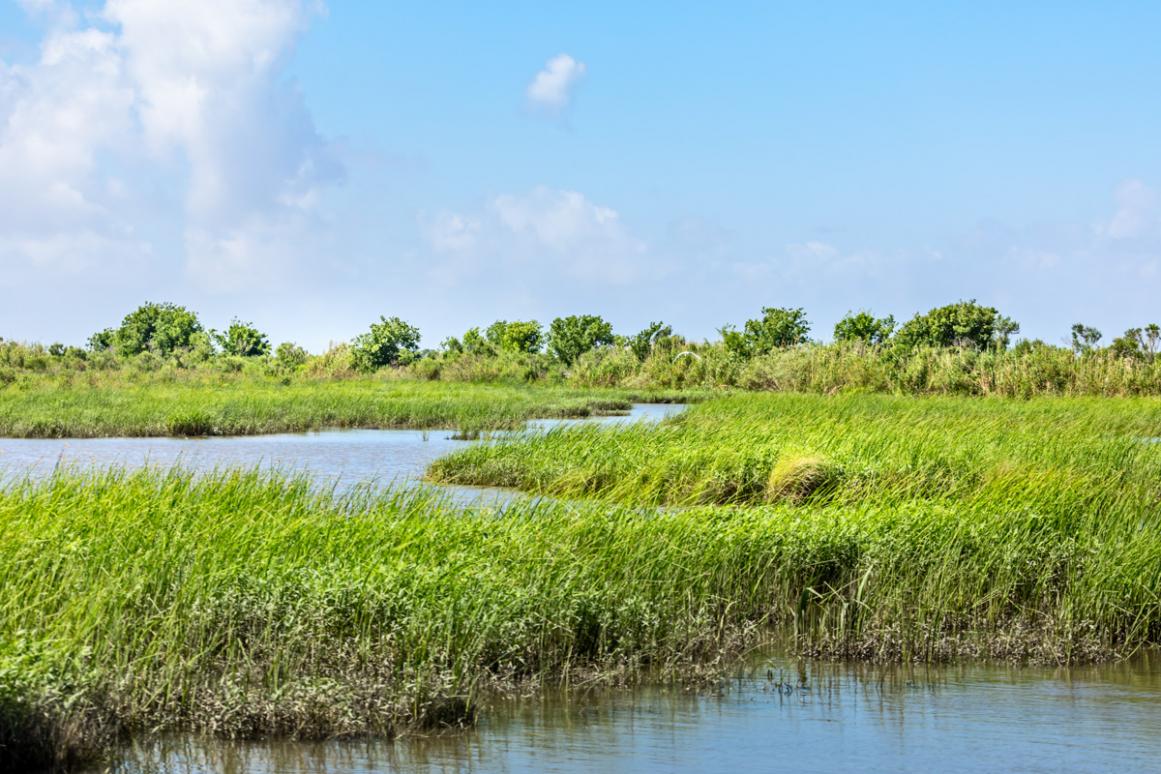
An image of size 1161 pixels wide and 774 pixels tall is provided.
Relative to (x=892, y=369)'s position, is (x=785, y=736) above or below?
below

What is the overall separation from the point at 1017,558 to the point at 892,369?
106ft

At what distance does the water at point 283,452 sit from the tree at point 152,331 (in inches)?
2189

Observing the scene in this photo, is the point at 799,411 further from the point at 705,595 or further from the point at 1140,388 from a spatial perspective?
the point at 705,595

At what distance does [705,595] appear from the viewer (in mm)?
9234

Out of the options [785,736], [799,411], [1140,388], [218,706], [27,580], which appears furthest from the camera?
[1140,388]

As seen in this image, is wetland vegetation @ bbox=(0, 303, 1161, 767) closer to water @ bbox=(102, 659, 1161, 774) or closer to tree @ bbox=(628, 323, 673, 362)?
water @ bbox=(102, 659, 1161, 774)

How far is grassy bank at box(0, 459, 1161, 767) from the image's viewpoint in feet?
22.8

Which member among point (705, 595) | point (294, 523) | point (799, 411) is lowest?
point (705, 595)

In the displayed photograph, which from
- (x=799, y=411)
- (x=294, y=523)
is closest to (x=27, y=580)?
(x=294, y=523)

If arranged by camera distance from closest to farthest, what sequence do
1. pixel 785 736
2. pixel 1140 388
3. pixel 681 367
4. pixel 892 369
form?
pixel 785 736
pixel 1140 388
pixel 892 369
pixel 681 367

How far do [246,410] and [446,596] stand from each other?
88.8 ft

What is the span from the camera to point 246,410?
110 ft

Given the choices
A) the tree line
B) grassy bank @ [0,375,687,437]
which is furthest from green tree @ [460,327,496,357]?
grassy bank @ [0,375,687,437]

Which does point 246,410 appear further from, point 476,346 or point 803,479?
point 476,346
